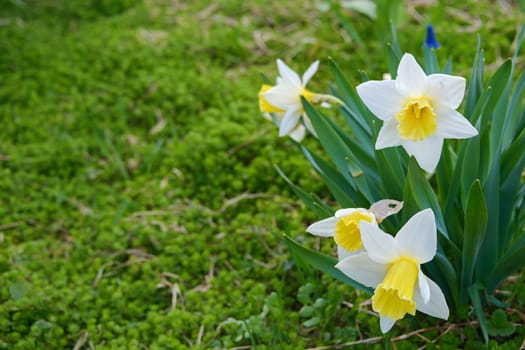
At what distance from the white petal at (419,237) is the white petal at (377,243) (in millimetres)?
18

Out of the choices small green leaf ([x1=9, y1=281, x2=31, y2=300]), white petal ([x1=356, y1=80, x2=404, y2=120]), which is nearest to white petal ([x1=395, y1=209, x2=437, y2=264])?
white petal ([x1=356, y1=80, x2=404, y2=120])

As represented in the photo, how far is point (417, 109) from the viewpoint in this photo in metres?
1.44

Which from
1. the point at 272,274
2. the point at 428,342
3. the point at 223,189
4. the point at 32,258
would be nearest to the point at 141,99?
the point at 223,189

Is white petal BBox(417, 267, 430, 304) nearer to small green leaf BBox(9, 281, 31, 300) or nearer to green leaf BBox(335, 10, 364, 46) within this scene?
small green leaf BBox(9, 281, 31, 300)

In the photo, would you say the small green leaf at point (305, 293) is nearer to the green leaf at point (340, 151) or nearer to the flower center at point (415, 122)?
the green leaf at point (340, 151)

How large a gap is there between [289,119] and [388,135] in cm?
44

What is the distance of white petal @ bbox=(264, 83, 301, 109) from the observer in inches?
72.5

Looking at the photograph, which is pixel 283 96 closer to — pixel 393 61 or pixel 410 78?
pixel 393 61

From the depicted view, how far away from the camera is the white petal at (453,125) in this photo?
1424 mm

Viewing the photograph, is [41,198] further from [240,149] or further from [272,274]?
[272,274]

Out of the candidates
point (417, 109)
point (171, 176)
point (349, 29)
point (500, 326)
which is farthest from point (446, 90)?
point (349, 29)

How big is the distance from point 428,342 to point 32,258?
1451 millimetres

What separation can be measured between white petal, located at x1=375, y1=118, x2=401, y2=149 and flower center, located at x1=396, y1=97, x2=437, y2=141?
0.02 meters

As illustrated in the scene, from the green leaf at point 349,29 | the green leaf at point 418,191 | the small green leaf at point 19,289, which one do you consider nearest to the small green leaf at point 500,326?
the green leaf at point 418,191
